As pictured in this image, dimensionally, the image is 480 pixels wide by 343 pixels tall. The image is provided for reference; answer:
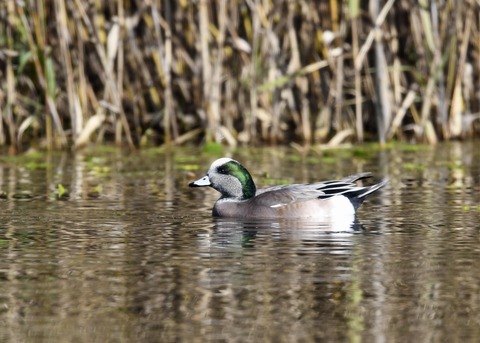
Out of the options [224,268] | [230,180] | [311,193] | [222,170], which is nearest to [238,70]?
[222,170]

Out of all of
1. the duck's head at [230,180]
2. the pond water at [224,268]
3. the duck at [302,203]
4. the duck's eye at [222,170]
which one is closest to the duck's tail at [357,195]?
the duck at [302,203]

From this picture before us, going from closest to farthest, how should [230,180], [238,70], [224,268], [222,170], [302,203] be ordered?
[224,268]
[302,203]
[230,180]
[222,170]
[238,70]

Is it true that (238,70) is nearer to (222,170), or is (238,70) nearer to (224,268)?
(222,170)

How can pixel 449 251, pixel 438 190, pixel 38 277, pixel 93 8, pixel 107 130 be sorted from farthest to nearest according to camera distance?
pixel 107 130, pixel 93 8, pixel 438 190, pixel 449 251, pixel 38 277

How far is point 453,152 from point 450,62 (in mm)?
1438

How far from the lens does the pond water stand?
15.3 feet

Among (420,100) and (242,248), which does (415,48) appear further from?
(242,248)

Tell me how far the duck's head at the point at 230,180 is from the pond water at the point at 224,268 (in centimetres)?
22

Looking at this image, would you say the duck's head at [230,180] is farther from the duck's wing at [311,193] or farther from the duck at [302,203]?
the duck's wing at [311,193]

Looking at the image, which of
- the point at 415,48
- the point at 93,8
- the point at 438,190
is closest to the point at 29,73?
the point at 93,8

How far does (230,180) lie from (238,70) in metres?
5.73

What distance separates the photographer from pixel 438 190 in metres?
9.82

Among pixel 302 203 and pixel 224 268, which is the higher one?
pixel 302 203

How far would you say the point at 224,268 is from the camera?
604 cm
